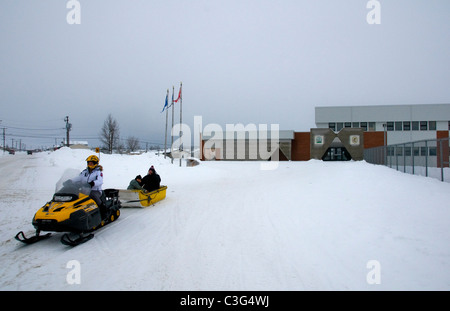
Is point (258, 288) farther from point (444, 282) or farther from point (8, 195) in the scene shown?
point (8, 195)

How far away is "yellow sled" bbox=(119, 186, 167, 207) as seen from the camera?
349 inches

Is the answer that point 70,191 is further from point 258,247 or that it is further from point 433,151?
point 433,151

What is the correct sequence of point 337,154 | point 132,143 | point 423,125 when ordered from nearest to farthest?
point 337,154 → point 423,125 → point 132,143

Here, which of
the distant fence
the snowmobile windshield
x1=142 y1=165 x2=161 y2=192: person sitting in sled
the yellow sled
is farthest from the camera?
the distant fence

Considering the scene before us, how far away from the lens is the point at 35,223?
5242 millimetres

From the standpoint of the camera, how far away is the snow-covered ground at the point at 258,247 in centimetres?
389

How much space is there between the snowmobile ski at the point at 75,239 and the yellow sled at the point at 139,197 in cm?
310

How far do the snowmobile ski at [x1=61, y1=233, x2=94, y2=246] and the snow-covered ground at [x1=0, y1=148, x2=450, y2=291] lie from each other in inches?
5.1

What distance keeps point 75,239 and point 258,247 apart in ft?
13.0

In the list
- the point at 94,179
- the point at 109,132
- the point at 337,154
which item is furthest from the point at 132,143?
the point at 94,179

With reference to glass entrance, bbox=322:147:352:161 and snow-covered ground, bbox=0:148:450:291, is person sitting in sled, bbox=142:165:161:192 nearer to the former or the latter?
snow-covered ground, bbox=0:148:450:291

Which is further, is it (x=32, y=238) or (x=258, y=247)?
(x=32, y=238)

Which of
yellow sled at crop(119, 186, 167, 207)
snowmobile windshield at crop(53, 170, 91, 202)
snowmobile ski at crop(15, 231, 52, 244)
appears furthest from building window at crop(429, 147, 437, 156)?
snowmobile ski at crop(15, 231, 52, 244)

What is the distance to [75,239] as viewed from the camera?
5.57 m
